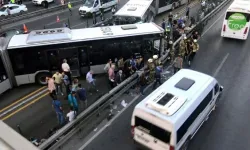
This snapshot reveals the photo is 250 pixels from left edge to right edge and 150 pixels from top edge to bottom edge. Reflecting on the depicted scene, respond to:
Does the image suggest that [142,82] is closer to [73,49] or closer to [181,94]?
[181,94]

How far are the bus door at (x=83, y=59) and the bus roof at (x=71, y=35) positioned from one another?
66 cm

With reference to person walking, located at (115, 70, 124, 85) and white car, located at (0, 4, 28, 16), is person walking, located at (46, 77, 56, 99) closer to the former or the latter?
person walking, located at (115, 70, 124, 85)

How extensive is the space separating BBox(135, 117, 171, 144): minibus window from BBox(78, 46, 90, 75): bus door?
7621 mm

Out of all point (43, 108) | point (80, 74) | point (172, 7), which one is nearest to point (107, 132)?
point (43, 108)

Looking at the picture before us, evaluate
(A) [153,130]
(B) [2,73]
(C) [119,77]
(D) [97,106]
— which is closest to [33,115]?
(B) [2,73]

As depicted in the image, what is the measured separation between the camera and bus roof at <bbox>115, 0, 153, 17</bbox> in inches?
877

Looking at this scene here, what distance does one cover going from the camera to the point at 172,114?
888cm

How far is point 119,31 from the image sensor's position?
16.5 metres

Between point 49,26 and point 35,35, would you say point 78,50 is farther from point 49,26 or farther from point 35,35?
point 49,26

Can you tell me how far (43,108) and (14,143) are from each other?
863cm

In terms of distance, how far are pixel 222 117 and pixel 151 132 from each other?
4.95 metres

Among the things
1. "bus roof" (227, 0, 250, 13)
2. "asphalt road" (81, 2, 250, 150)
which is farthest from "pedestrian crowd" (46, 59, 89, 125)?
"bus roof" (227, 0, 250, 13)

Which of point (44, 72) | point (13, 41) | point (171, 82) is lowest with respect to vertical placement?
point (44, 72)

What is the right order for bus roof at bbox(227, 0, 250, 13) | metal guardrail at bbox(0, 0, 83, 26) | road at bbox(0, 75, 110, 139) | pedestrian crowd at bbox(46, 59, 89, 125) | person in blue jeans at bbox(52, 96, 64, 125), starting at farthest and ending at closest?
metal guardrail at bbox(0, 0, 83, 26)
bus roof at bbox(227, 0, 250, 13)
road at bbox(0, 75, 110, 139)
pedestrian crowd at bbox(46, 59, 89, 125)
person in blue jeans at bbox(52, 96, 64, 125)
